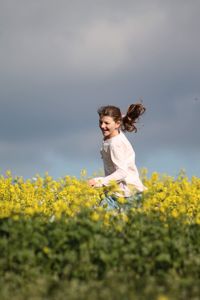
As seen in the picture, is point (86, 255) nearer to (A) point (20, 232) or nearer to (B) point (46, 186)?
(A) point (20, 232)

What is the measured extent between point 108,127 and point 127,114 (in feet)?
2.13

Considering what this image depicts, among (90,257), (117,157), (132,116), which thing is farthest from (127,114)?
(90,257)

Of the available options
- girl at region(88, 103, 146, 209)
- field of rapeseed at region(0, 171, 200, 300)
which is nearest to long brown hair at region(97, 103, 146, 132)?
girl at region(88, 103, 146, 209)

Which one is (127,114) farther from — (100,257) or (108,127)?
(100,257)

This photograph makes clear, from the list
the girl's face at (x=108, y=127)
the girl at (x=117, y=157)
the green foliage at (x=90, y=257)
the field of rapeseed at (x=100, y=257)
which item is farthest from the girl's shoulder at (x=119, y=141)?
the green foliage at (x=90, y=257)

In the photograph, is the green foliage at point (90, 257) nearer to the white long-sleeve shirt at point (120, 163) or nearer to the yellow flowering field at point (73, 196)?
the yellow flowering field at point (73, 196)

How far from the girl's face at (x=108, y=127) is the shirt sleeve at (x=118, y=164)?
325mm

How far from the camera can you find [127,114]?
32.9 feet

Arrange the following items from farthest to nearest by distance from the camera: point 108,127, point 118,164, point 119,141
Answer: point 108,127 < point 119,141 < point 118,164

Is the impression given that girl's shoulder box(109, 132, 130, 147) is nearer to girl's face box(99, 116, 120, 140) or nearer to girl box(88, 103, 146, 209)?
girl box(88, 103, 146, 209)

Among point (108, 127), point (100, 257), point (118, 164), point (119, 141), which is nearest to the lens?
point (100, 257)

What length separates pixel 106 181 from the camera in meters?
8.77

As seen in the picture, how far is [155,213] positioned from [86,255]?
1402 mm

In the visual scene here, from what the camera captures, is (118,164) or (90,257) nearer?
(90,257)
